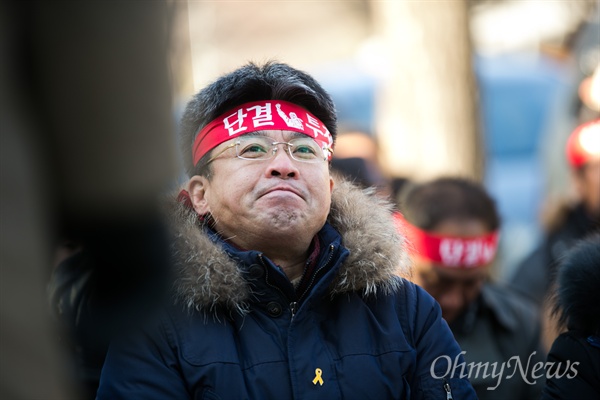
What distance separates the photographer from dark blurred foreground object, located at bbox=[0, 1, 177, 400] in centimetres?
145

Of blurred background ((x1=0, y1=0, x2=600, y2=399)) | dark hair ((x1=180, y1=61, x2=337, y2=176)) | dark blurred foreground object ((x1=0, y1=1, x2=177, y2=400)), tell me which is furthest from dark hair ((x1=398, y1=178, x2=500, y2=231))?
dark blurred foreground object ((x1=0, y1=1, x2=177, y2=400))

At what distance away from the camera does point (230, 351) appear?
2.65m

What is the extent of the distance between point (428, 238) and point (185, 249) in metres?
1.87

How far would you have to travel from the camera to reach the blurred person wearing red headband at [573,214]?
529 centimetres

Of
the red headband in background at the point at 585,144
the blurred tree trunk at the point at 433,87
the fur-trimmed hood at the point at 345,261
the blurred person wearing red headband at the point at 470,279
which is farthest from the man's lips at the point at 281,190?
the blurred tree trunk at the point at 433,87

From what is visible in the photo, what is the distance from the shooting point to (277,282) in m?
2.77

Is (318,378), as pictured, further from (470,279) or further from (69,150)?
(470,279)

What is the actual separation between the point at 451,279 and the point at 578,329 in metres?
1.26

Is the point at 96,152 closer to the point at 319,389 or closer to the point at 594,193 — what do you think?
the point at 319,389

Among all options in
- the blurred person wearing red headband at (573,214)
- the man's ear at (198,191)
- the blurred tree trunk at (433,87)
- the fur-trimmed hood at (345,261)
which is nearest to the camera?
the fur-trimmed hood at (345,261)

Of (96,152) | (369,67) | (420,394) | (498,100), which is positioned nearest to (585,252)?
(420,394)

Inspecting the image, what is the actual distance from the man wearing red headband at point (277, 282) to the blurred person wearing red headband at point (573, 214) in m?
2.46

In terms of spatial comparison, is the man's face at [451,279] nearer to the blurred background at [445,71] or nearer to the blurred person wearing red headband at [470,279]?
the blurred person wearing red headband at [470,279]

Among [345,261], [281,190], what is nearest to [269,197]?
[281,190]
